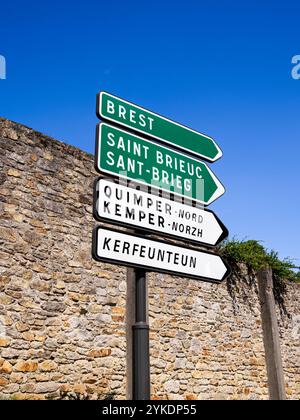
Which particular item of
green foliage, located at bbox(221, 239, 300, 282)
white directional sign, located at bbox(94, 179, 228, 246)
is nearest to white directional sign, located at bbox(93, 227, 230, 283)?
white directional sign, located at bbox(94, 179, 228, 246)

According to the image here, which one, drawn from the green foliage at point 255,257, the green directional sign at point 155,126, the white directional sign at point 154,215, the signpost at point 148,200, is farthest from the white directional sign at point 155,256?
the green foliage at point 255,257

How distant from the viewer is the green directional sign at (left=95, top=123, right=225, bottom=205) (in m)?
3.61

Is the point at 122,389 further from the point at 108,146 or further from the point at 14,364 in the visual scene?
the point at 108,146

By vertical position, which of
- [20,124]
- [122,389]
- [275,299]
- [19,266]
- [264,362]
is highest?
[20,124]

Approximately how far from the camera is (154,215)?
3766 mm

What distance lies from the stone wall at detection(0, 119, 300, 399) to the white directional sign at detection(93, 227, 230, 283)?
3.36m

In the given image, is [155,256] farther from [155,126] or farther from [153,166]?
[155,126]

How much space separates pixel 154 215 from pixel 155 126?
84 centimetres

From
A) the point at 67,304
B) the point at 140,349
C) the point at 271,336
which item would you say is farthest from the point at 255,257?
the point at 140,349

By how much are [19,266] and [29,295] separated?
17.4 inches

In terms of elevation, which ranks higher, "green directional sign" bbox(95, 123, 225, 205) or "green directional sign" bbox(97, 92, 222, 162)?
"green directional sign" bbox(97, 92, 222, 162)

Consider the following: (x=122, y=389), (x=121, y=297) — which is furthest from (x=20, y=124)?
(x=122, y=389)

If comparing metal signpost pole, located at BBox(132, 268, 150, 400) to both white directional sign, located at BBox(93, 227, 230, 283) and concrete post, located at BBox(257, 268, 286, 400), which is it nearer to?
white directional sign, located at BBox(93, 227, 230, 283)

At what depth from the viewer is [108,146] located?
142 inches
